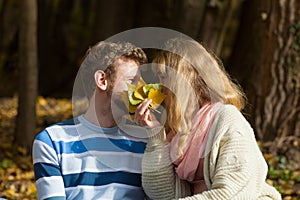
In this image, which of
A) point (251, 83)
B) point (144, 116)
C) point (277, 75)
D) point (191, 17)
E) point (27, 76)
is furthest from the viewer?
point (191, 17)

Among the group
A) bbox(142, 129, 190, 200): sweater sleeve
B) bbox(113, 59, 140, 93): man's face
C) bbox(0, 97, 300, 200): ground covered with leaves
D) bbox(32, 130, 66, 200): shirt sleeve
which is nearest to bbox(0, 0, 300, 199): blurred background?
bbox(0, 97, 300, 200): ground covered with leaves

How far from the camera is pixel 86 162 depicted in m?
3.58

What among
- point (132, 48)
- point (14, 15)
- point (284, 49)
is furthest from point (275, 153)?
point (14, 15)

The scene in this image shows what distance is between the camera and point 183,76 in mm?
3469

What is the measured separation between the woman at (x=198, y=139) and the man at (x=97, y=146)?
126 mm

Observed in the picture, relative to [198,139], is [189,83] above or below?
above

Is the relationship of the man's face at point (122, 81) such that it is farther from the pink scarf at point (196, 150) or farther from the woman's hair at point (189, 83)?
the pink scarf at point (196, 150)

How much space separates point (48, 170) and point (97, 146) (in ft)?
0.93

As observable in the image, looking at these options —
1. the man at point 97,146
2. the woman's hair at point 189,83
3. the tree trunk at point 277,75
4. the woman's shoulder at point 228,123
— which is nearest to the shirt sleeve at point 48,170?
the man at point 97,146

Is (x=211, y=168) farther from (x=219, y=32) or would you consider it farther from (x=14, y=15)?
(x=14, y=15)

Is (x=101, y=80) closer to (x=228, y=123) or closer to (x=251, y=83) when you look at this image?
(x=228, y=123)

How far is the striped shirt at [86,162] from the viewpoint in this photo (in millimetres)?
3510

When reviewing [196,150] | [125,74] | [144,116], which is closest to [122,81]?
[125,74]

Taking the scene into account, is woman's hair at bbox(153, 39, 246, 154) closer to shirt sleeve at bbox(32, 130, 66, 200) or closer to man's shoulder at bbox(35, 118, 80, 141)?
man's shoulder at bbox(35, 118, 80, 141)
